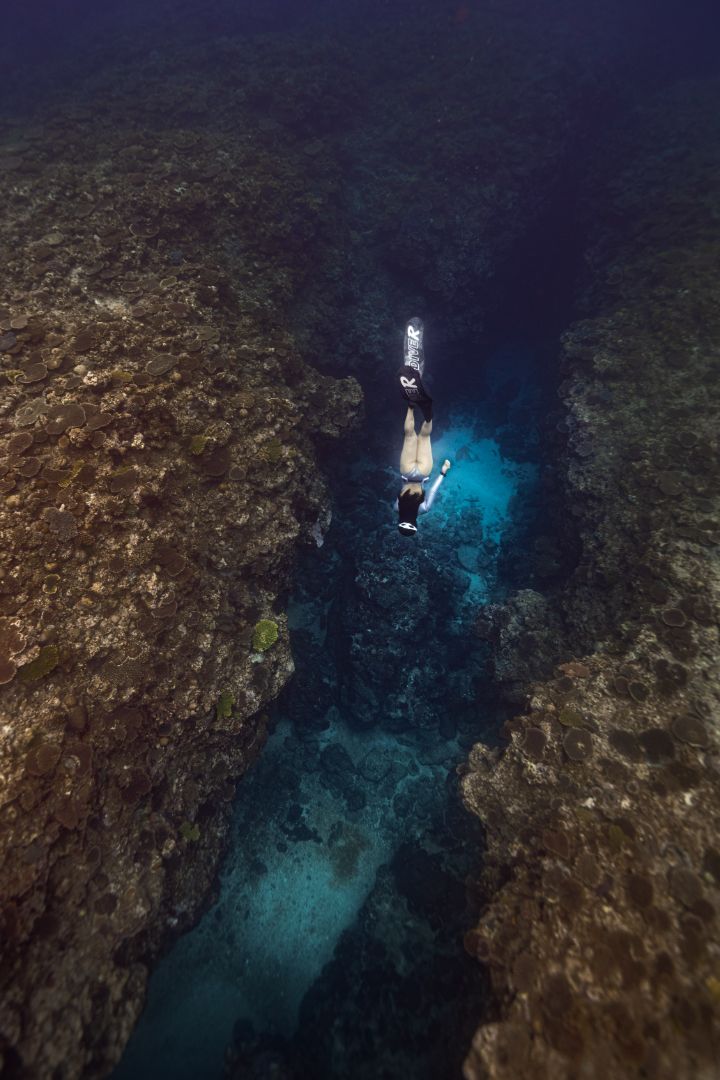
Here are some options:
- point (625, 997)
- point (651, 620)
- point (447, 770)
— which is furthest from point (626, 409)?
point (625, 997)

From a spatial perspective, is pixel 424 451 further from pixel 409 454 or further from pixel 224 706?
pixel 224 706

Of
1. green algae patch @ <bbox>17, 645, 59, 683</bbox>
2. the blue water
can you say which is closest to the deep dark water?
the blue water

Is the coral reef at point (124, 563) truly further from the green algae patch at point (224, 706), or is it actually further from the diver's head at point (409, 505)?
the diver's head at point (409, 505)

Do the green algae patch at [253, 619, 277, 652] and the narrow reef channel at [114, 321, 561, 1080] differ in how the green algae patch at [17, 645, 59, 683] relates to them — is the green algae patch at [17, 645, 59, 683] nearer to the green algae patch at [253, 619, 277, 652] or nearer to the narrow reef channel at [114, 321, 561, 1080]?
the green algae patch at [253, 619, 277, 652]

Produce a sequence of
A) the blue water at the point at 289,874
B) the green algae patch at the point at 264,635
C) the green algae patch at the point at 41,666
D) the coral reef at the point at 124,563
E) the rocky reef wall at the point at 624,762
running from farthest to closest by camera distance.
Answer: the green algae patch at the point at 264,635 < the blue water at the point at 289,874 < the green algae patch at the point at 41,666 < the coral reef at the point at 124,563 < the rocky reef wall at the point at 624,762

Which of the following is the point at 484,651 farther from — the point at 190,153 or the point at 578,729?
the point at 190,153

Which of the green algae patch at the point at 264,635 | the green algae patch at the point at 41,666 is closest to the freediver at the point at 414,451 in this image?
the green algae patch at the point at 264,635
